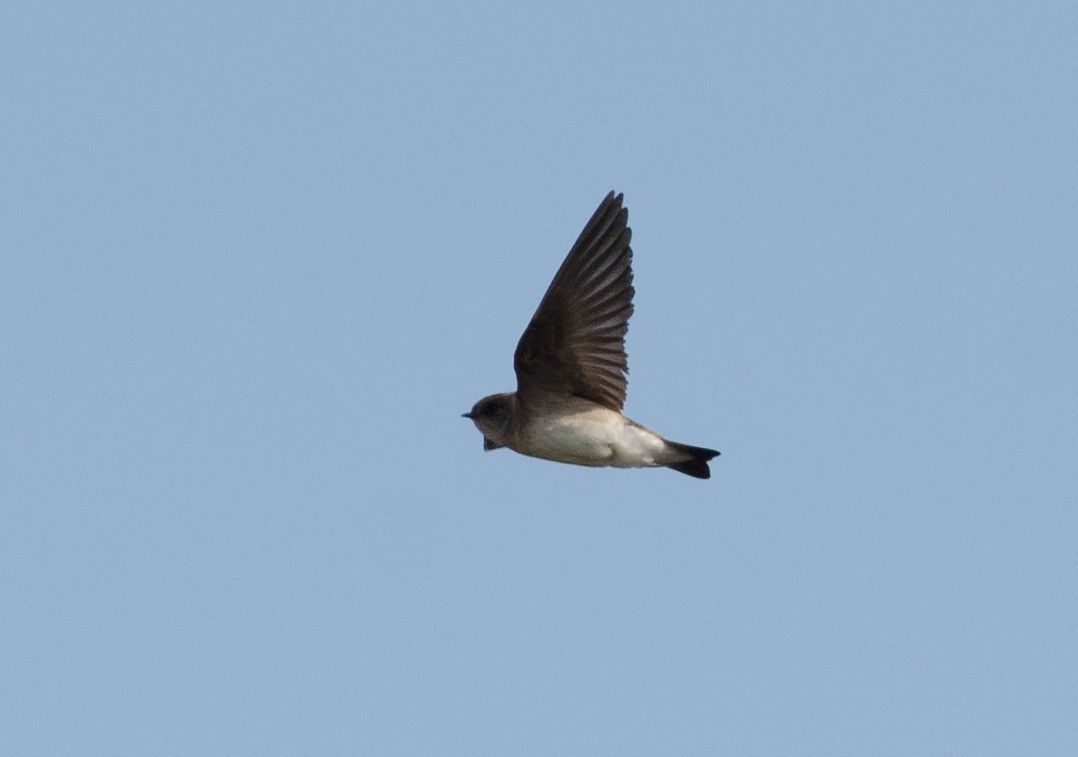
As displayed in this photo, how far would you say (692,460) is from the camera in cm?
1023

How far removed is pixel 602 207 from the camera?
386 inches

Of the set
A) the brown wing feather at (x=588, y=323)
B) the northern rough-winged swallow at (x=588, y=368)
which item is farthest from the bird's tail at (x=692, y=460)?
the brown wing feather at (x=588, y=323)

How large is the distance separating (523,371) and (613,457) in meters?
0.57

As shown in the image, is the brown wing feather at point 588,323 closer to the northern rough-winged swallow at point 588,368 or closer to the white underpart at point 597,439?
the northern rough-winged swallow at point 588,368

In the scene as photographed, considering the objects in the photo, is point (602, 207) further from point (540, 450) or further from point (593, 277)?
point (540, 450)

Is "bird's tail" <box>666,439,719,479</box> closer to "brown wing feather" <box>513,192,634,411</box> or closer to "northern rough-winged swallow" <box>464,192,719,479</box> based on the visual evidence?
"northern rough-winged swallow" <box>464,192,719,479</box>

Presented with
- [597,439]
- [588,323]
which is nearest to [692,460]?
[597,439]

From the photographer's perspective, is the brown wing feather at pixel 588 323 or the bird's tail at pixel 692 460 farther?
the bird's tail at pixel 692 460

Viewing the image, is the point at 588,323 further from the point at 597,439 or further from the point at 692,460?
the point at 692,460

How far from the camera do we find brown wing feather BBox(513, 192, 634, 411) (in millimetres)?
9828

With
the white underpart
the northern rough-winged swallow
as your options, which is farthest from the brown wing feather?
the white underpart

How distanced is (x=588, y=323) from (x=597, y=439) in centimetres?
53

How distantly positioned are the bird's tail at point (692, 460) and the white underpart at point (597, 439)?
0.21 feet

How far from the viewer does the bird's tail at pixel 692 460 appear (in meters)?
10.2
